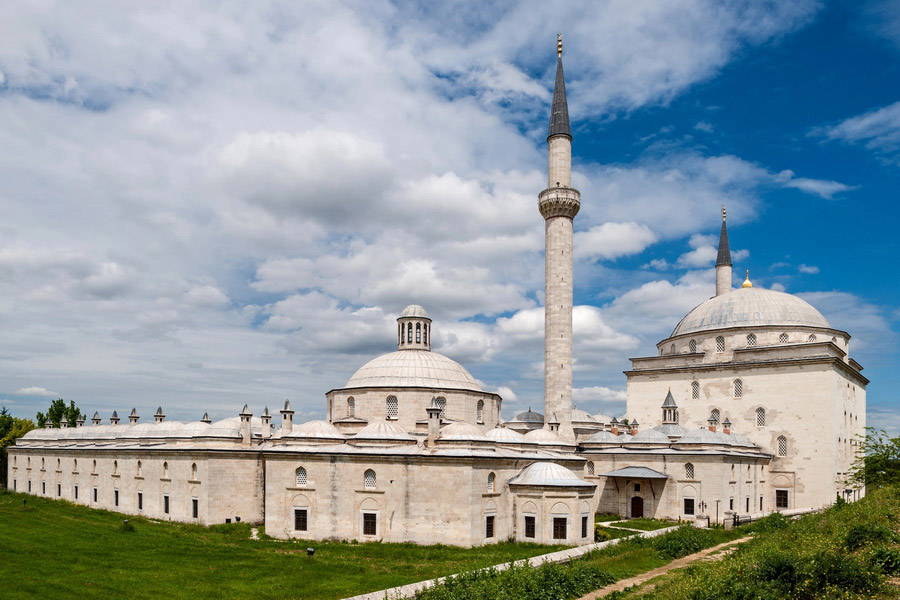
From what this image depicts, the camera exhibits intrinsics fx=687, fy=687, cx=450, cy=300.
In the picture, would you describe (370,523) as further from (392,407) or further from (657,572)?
(657,572)

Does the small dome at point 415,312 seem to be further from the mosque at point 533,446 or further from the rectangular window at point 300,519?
the rectangular window at point 300,519

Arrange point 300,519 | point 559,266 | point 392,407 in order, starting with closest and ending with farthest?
point 300,519 → point 392,407 → point 559,266

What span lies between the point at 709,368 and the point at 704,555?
897 inches

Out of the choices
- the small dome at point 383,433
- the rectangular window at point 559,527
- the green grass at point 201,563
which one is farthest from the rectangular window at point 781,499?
the small dome at point 383,433

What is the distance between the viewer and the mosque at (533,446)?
31.0 m

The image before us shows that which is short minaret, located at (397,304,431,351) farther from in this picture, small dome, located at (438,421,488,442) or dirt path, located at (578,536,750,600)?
dirt path, located at (578,536,750,600)

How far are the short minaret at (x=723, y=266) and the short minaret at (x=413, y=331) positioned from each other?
30.8 m

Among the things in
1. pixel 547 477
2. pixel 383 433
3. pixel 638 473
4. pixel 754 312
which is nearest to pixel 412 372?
pixel 383 433

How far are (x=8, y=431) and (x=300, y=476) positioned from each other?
50476 millimetres

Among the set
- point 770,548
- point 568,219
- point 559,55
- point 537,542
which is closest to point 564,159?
point 568,219

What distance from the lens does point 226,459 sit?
119ft

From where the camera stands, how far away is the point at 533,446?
36.9 meters

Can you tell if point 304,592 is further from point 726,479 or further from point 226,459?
point 726,479

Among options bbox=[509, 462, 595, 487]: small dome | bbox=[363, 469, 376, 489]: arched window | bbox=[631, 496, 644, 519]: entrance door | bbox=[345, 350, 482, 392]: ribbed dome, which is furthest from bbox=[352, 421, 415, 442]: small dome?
bbox=[631, 496, 644, 519]: entrance door
